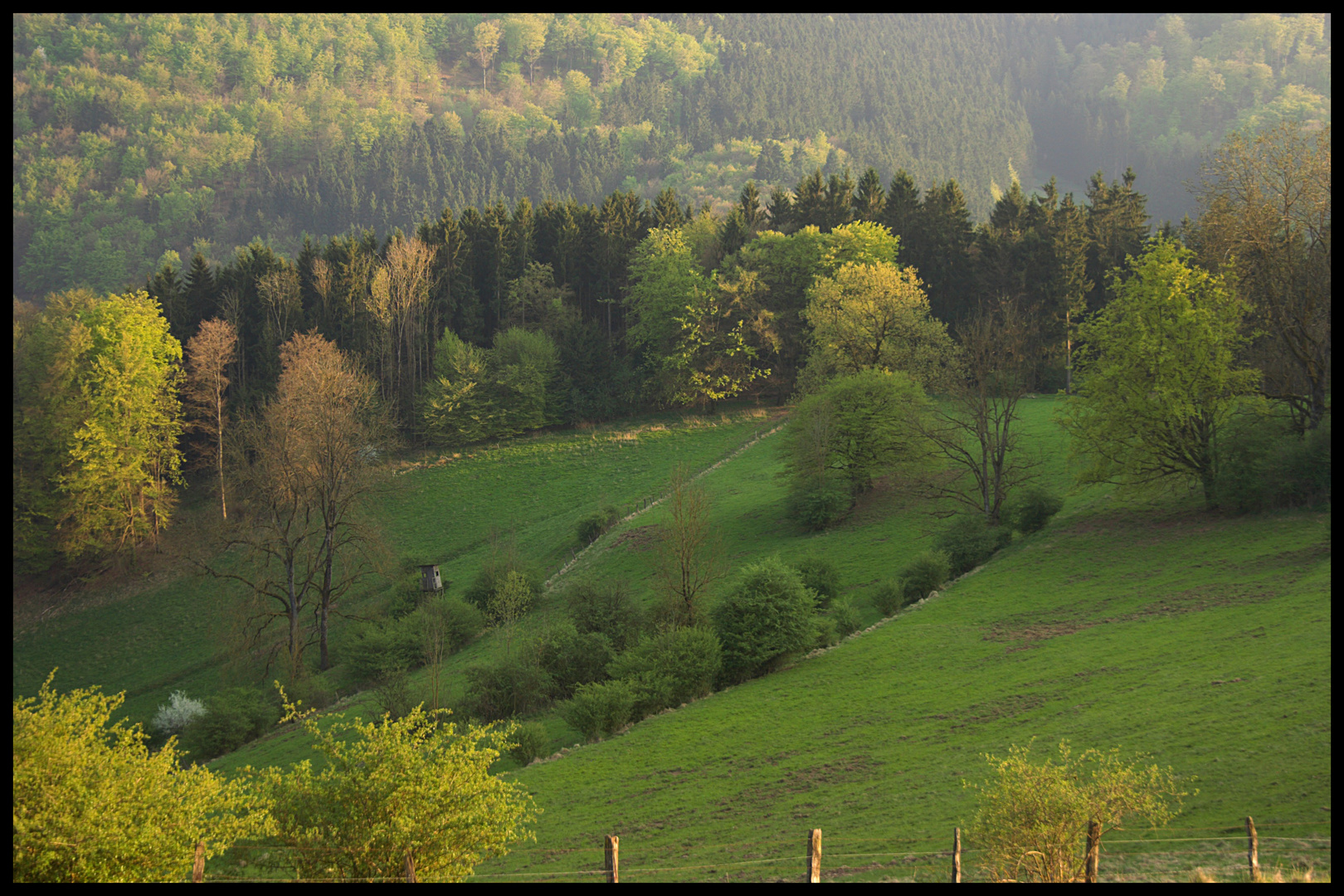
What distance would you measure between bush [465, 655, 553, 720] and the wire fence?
49.7 ft

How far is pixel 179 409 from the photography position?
2859 inches

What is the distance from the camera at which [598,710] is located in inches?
1224

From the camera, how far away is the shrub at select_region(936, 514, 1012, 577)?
43.2 m

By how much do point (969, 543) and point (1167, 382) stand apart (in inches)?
443

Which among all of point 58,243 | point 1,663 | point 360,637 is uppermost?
point 58,243

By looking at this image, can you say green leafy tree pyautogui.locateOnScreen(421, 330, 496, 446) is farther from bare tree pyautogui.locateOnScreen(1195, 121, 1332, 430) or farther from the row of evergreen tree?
bare tree pyautogui.locateOnScreen(1195, 121, 1332, 430)

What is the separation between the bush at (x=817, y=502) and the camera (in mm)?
51812

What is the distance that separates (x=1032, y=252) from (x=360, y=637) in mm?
66458

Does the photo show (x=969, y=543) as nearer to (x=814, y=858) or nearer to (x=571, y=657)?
(x=571, y=657)

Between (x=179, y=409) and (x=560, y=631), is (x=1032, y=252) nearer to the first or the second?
(x=560, y=631)

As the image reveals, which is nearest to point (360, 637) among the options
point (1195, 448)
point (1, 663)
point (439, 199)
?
point (1, 663)

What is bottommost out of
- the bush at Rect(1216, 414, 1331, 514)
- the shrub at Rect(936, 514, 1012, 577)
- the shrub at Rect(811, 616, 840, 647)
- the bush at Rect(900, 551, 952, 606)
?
the shrub at Rect(811, 616, 840, 647)

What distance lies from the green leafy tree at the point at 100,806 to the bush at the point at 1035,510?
125 ft

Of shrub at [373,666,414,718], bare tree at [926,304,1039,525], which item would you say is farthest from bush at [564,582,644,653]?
bare tree at [926,304,1039,525]
